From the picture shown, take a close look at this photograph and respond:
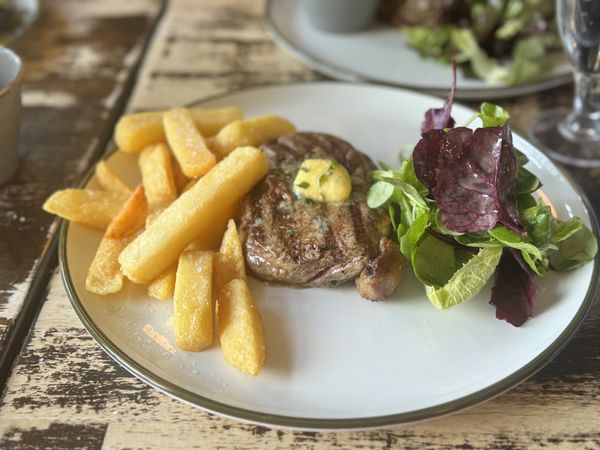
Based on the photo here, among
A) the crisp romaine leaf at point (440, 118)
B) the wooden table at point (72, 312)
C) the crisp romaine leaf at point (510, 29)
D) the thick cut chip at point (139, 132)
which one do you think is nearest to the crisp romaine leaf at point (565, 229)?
the wooden table at point (72, 312)

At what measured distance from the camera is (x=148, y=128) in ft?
9.20

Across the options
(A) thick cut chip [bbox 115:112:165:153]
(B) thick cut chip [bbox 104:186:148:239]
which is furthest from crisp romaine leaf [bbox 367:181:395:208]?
(A) thick cut chip [bbox 115:112:165:153]

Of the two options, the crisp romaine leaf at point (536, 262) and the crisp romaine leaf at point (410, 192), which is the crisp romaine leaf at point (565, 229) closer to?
the crisp romaine leaf at point (536, 262)

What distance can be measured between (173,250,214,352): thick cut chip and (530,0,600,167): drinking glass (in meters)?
1.73

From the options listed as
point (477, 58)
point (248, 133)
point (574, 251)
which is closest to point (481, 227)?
point (574, 251)

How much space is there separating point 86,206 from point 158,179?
0.95 feet

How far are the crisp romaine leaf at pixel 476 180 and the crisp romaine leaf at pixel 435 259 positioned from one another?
0.11 m

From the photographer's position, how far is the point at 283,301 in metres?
2.36

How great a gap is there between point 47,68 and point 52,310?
2.01 metres

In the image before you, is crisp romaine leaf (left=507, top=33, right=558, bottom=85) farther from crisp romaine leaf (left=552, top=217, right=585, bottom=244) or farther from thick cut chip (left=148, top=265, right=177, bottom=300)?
thick cut chip (left=148, top=265, right=177, bottom=300)

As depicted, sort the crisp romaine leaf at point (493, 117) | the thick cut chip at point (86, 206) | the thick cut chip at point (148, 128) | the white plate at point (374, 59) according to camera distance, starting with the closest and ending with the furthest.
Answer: the crisp romaine leaf at point (493, 117) → the thick cut chip at point (86, 206) → the thick cut chip at point (148, 128) → the white plate at point (374, 59)

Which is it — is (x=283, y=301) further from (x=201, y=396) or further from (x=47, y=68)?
(x=47, y=68)

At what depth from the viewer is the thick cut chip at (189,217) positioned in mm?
2246

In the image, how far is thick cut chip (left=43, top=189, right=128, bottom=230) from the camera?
8.17ft
